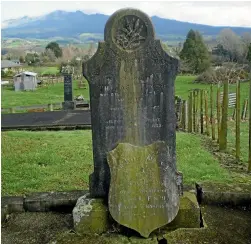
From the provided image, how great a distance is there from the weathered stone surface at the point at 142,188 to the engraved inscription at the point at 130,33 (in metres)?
1.43

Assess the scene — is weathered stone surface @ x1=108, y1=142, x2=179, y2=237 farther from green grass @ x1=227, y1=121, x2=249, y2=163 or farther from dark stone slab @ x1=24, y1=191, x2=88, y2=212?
green grass @ x1=227, y1=121, x2=249, y2=163

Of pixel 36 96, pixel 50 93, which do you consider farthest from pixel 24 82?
pixel 36 96

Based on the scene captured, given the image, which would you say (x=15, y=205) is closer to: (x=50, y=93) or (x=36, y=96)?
(x=36, y=96)

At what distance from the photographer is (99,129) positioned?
5.99 m

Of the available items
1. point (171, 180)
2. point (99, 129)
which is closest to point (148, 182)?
point (171, 180)

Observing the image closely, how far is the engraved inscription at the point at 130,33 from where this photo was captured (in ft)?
18.7

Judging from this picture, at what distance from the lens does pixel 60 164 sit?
10.8m

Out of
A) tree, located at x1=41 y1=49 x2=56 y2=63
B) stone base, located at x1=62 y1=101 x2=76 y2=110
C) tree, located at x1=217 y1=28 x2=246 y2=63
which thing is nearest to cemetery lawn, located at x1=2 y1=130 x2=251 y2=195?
stone base, located at x1=62 y1=101 x2=76 y2=110

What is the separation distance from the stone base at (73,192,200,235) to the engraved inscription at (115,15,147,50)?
2.33 meters

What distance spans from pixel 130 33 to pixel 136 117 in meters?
1.17

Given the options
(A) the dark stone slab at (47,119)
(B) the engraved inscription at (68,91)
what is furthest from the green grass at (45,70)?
(A) the dark stone slab at (47,119)

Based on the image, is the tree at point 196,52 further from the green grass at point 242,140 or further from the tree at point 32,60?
the green grass at point 242,140

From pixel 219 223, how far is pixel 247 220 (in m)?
0.47

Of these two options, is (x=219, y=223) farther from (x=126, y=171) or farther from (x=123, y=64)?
(x=123, y=64)
